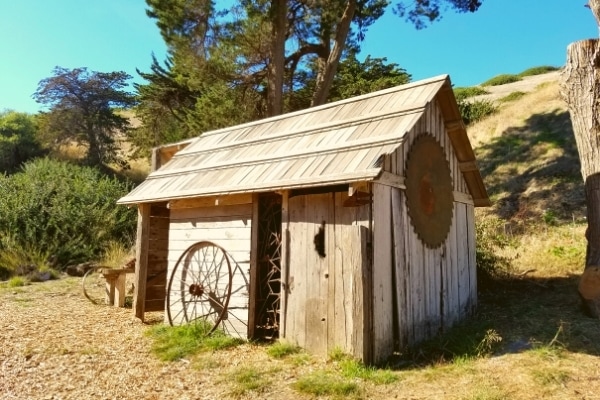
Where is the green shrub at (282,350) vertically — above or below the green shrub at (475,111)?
below

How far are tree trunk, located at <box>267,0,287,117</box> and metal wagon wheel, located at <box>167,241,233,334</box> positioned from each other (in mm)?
7729

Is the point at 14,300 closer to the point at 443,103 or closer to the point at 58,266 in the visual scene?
the point at 58,266

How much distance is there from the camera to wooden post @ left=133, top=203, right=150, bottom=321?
30.0 ft

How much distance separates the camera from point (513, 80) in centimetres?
3903

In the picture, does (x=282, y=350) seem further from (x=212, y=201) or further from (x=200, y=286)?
(x=212, y=201)

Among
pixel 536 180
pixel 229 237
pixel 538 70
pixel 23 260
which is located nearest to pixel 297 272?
pixel 229 237

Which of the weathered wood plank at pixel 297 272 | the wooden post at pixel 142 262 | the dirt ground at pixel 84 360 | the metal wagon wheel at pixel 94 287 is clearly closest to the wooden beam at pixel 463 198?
the weathered wood plank at pixel 297 272

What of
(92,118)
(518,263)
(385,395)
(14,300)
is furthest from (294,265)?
(92,118)

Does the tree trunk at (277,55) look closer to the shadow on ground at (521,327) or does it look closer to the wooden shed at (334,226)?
the wooden shed at (334,226)

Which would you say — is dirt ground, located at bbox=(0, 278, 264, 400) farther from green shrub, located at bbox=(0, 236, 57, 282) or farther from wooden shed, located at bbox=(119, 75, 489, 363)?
green shrub, located at bbox=(0, 236, 57, 282)

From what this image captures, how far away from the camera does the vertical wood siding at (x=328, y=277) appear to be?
19.5ft

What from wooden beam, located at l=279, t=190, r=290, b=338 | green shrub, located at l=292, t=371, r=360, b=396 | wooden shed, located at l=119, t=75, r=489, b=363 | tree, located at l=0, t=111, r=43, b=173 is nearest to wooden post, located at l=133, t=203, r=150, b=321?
wooden shed, located at l=119, t=75, r=489, b=363

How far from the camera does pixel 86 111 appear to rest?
110 feet

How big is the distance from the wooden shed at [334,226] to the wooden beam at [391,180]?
30 mm
